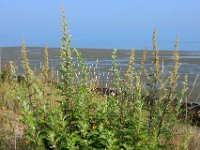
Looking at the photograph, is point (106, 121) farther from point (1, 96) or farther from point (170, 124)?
point (1, 96)

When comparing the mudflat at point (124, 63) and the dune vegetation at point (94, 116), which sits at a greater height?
the dune vegetation at point (94, 116)

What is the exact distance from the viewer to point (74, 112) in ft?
17.1

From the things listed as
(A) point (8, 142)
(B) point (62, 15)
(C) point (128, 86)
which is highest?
(B) point (62, 15)

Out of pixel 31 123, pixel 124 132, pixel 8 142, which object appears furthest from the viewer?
pixel 8 142

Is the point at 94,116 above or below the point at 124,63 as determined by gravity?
above

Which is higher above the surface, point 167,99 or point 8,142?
point 167,99

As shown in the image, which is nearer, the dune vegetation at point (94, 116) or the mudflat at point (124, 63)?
the dune vegetation at point (94, 116)

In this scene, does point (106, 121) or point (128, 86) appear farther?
point (128, 86)

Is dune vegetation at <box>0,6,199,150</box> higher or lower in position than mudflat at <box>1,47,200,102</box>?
higher

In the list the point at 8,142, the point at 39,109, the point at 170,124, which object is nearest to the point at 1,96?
the point at 8,142

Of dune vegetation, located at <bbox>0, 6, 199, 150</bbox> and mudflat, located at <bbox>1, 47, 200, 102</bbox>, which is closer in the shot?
dune vegetation, located at <bbox>0, 6, 199, 150</bbox>

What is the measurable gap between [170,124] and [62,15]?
5.56 ft

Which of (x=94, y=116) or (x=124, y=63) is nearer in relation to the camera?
(x=94, y=116)

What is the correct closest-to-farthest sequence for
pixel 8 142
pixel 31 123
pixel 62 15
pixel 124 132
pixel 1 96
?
pixel 31 123
pixel 124 132
pixel 62 15
pixel 8 142
pixel 1 96
